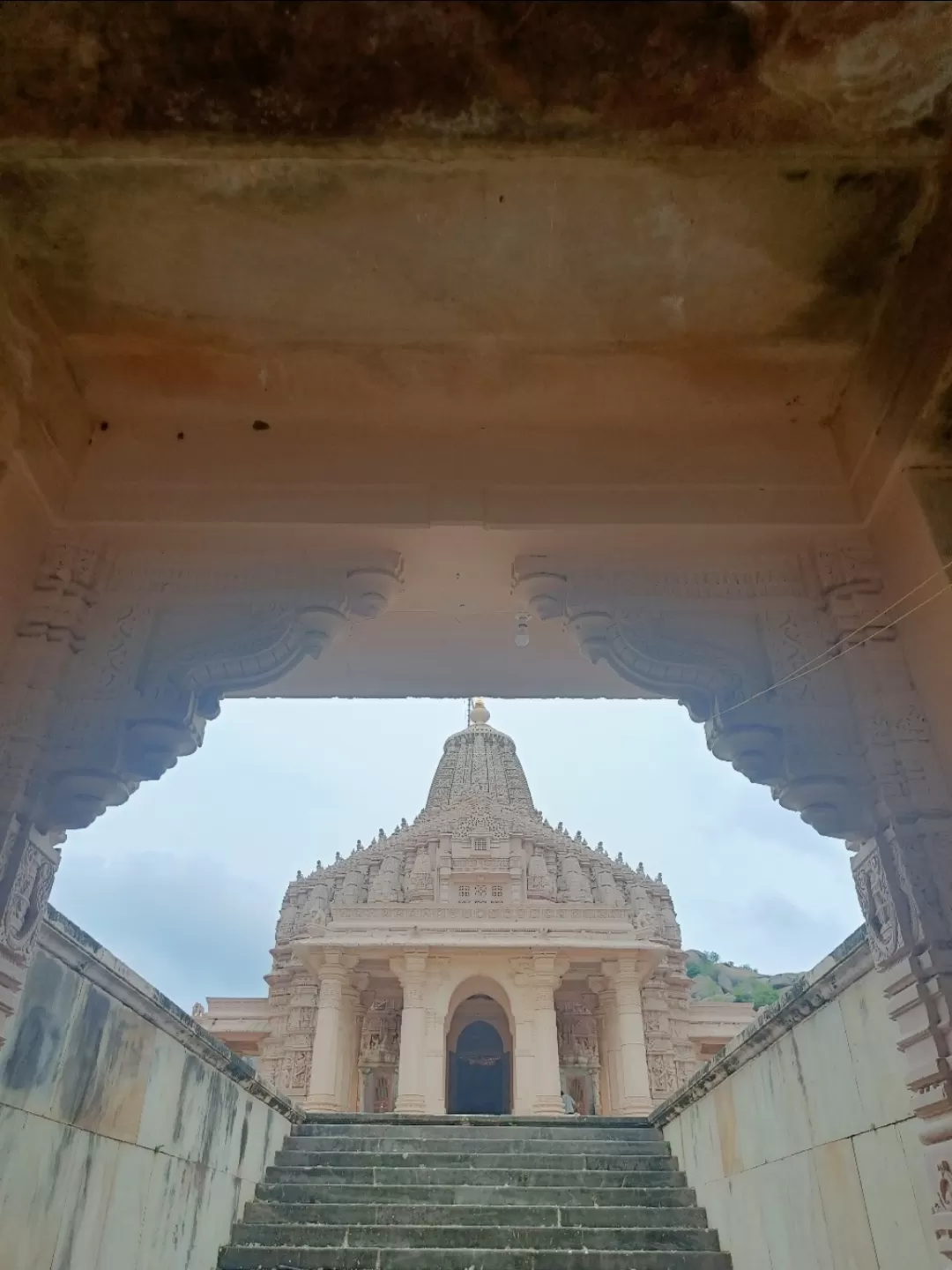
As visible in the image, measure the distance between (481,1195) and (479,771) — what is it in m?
17.5

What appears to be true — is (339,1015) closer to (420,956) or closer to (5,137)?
(420,956)

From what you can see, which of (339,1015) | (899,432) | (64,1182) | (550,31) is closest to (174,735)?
(64,1182)

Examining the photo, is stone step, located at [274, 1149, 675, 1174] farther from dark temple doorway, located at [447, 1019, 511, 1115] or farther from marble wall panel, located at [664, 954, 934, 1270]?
dark temple doorway, located at [447, 1019, 511, 1115]

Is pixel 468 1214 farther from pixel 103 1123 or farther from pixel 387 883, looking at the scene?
pixel 387 883

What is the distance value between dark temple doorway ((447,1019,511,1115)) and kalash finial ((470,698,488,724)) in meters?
8.76

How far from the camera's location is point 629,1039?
13727mm

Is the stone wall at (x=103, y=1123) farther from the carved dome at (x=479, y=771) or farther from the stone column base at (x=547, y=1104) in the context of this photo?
the carved dome at (x=479, y=771)

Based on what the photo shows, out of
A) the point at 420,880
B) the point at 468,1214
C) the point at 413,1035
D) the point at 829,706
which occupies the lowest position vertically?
the point at 468,1214

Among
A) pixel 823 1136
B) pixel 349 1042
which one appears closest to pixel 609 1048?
pixel 349 1042

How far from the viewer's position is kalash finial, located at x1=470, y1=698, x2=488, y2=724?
79.6 ft

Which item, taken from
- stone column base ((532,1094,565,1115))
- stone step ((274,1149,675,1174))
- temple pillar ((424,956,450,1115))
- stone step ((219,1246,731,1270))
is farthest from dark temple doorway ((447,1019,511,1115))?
stone step ((219,1246,731,1270))

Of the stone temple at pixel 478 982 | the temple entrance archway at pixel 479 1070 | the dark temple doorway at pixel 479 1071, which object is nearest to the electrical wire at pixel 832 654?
the stone temple at pixel 478 982

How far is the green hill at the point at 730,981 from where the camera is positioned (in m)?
31.2

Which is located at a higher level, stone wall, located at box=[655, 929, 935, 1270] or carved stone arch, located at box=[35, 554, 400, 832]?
carved stone arch, located at box=[35, 554, 400, 832]
